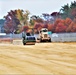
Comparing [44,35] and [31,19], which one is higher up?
[31,19]

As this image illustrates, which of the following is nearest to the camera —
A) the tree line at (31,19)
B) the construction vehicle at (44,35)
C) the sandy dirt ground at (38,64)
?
the sandy dirt ground at (38,64)

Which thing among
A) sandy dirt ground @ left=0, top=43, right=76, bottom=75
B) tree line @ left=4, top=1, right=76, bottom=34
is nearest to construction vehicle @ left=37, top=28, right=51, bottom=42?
sandy dirt ground @ left=0, top=43, right=76, bottom=75

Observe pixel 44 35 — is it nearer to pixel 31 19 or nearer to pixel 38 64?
pixel 38 64

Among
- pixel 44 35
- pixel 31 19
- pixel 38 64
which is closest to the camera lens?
pixel 38 64

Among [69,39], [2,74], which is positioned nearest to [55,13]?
[69,39]

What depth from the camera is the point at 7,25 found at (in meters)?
125

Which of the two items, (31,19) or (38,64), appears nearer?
(38,64)

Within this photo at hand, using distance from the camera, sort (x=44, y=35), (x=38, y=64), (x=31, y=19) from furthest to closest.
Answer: (x=31, y=19), (x=44, y=35), (x=38, y=64)

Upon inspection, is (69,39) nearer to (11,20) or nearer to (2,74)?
(2,74)

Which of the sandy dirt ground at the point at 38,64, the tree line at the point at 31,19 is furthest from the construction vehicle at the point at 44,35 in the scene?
the tree line at the point at 31,19

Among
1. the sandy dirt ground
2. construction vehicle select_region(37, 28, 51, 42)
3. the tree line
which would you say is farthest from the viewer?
the tree line

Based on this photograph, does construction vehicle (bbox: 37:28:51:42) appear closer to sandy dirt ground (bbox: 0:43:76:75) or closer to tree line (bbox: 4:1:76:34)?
sandy dirt ground (bbox: 0:43:76:75)

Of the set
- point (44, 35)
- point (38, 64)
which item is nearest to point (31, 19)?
point (44, 35)

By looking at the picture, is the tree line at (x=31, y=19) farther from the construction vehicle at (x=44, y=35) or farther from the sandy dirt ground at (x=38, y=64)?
the sandy dirt ground at (x=38, y=64)
